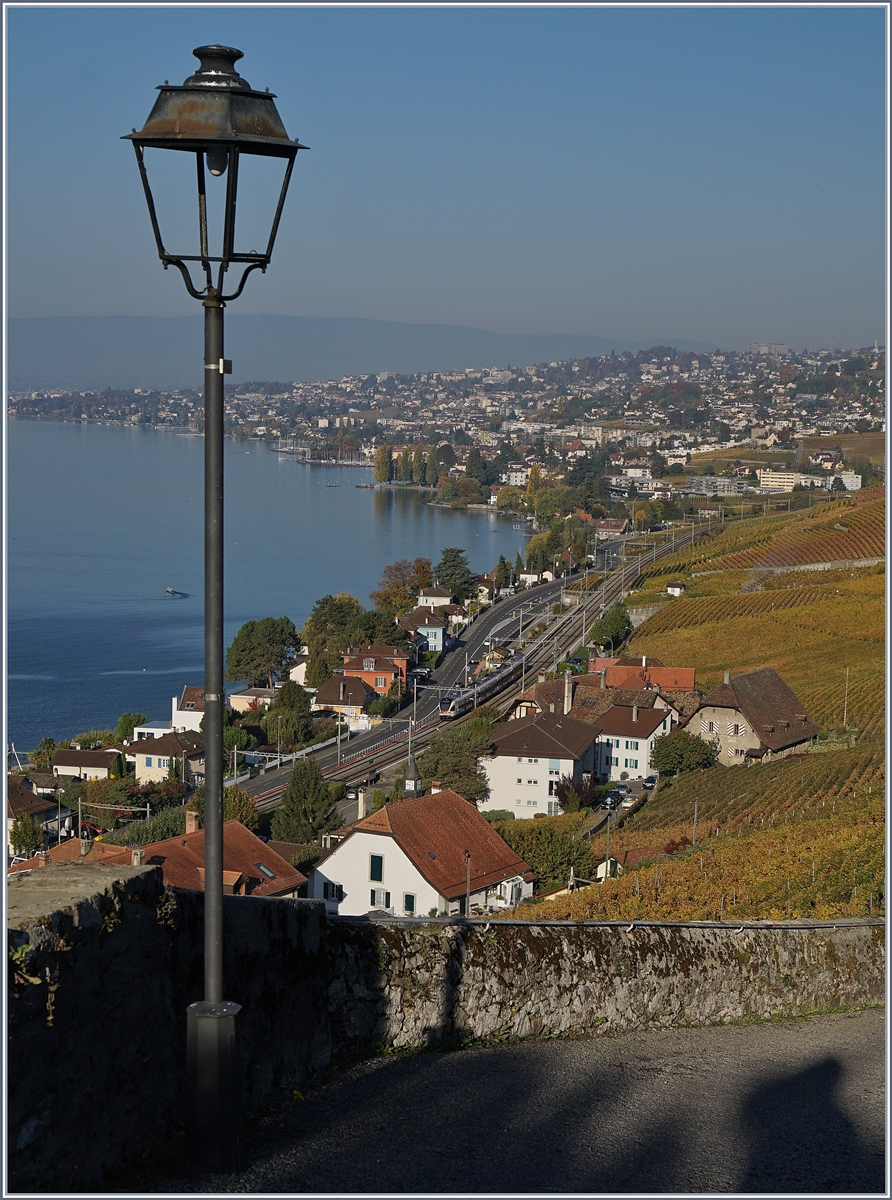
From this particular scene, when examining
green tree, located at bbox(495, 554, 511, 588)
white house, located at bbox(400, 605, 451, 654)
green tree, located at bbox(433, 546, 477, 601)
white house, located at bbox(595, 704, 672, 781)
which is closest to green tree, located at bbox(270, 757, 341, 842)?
white house, located at bbox(595, 704, 672, 781)

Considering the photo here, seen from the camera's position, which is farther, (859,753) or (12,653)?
(12,653)

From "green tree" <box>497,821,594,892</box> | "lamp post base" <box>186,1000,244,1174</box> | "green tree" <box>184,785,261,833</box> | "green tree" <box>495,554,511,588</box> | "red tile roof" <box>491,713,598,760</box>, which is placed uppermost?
"lamp post base" <box>186,1000,244,1174</box>

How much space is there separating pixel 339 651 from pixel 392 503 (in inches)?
2786

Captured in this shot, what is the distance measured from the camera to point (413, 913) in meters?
15.6

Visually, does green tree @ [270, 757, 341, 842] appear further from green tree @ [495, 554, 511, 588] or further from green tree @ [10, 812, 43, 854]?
green tree @ [495, 554, 511, 588]

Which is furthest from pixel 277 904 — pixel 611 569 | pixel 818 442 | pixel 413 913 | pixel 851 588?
pixel 818 442

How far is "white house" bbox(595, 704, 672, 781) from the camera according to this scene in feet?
101

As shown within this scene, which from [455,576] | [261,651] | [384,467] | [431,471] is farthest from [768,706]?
[384,467]

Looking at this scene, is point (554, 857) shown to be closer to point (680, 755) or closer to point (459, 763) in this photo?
point (459, 763)

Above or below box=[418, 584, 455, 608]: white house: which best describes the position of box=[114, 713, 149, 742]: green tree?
below

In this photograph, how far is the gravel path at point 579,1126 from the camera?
2.99 metres

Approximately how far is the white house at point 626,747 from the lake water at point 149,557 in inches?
579

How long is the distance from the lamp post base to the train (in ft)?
Result: 117

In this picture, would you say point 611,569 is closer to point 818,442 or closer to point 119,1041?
point 818,442
